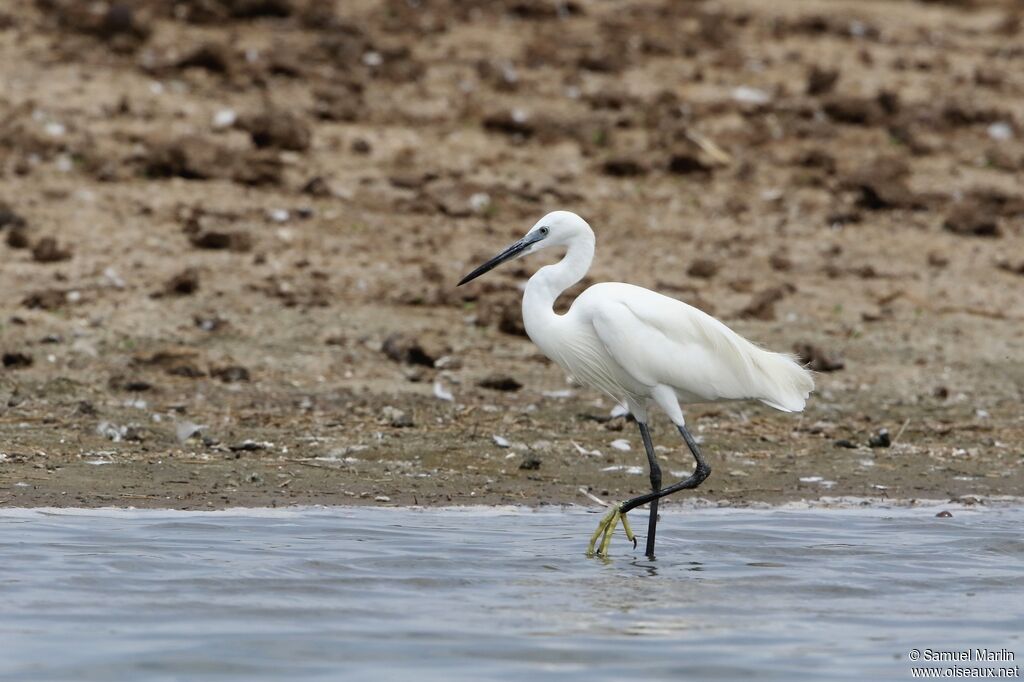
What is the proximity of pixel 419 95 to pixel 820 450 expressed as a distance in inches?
298

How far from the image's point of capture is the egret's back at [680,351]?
26.1ft

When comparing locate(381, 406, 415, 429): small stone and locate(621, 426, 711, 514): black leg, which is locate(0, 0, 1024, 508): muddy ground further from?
locate(621, 426, 711, 514): black leg

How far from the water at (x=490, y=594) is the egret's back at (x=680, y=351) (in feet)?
2.34

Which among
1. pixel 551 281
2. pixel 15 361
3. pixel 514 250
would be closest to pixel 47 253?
pixel 15 361

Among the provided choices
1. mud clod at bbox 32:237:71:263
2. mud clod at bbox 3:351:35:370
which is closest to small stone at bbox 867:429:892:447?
mud clod at bbox 3:351:35:370

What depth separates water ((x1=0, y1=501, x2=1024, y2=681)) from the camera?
20.8 ft

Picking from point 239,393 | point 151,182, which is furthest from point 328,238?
point 239,393

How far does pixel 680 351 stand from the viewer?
813cm

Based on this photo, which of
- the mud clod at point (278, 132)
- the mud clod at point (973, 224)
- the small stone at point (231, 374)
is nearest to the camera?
the small stone at point (231, 374)

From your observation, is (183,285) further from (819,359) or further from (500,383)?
(819,359)

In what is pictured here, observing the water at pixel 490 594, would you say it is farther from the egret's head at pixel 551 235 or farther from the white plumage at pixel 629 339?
the egret's head at pixel 551 235

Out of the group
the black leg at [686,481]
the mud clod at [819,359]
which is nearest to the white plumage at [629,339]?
the black leg at [686,481]

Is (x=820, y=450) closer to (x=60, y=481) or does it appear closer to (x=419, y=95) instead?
(x=60, y=481)

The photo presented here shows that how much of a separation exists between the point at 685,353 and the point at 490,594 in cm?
163
